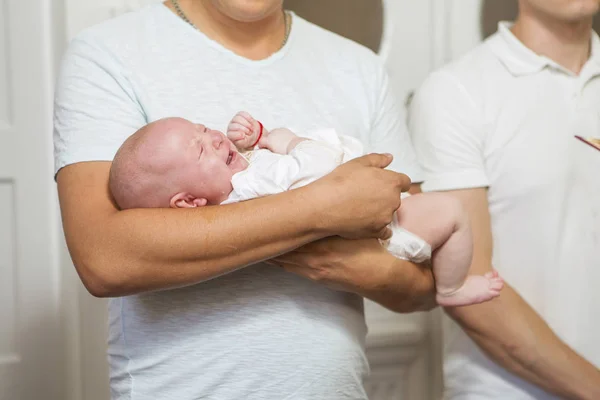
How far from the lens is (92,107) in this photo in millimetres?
1346

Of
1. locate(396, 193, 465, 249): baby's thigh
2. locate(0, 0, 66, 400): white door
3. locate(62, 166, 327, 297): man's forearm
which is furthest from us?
locate(0, 0, 66, 400): white door

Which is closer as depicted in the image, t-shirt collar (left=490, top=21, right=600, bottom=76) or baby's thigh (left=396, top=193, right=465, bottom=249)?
baby's thigh (left=396, top=193, right=465, bottom=249)

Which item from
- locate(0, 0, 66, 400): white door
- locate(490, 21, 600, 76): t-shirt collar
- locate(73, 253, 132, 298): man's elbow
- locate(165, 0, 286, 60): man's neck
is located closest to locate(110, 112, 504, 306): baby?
locate(73, 253, 132, 298): man's elbow

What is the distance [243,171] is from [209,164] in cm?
7

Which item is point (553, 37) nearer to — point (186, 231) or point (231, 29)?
point (231, 29)

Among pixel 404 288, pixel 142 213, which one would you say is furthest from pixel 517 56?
pixel 142 213

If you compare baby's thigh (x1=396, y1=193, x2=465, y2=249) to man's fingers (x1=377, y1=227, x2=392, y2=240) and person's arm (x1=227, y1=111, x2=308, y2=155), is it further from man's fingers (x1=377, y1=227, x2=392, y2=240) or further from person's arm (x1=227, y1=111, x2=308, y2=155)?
person's arm (x1=227, y1=111, x2=308, y2=155)

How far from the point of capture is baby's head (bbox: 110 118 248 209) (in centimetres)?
128

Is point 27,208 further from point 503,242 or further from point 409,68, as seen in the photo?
point 503,242

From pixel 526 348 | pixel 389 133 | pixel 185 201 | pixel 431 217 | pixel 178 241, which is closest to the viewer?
pixel 178 241

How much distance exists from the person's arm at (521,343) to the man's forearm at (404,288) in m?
0.24

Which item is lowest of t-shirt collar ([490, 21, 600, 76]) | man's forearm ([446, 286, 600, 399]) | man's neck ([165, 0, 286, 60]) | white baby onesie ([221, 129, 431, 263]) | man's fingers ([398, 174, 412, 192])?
man's forearm ([446, 286, 600, 399])

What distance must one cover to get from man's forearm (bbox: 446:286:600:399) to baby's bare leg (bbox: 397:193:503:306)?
0.27 m

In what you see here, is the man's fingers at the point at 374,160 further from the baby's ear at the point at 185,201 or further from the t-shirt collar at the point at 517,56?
the t-shirt collar at the point at 517,56
